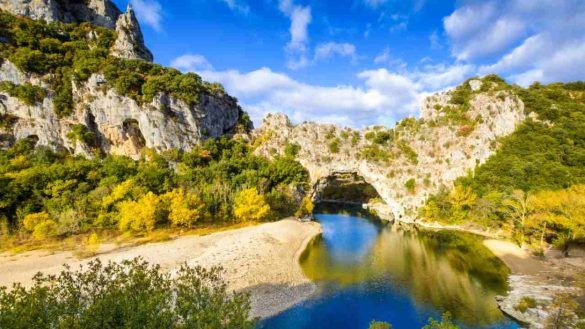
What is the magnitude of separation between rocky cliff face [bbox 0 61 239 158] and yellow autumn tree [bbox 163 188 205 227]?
75.4ft

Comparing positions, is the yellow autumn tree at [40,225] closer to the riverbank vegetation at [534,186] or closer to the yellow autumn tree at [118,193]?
the yellow autumn tree at [118,193]

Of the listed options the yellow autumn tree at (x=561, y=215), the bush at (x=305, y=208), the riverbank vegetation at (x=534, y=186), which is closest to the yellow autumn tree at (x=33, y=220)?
the bush at (x=305, y=208)

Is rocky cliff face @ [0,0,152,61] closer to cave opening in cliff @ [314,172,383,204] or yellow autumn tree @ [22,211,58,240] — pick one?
yellow autumn tree @ [22,211,58,240]

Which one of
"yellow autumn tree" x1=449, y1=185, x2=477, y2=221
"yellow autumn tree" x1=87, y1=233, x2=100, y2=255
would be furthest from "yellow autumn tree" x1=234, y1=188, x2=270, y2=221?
"yellow autumn tree" x1=449, y1=185, x2=477, y2=221

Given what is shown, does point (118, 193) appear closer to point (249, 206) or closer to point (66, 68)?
point (249, 206)

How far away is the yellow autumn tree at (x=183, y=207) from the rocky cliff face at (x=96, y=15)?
55.8 m

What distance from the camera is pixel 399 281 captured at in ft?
103

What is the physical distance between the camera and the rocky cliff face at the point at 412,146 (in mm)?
65750

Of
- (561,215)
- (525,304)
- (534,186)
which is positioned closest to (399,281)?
(525,304)

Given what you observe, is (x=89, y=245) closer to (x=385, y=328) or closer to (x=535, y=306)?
(x=385, y=328)

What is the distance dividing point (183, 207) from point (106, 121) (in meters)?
36.7

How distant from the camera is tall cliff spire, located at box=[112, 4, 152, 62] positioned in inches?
3292

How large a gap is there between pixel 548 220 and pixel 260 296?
37388 mm

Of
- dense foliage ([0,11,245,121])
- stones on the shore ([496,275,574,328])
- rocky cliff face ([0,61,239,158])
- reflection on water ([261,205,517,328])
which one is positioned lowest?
stones on the shore ([496,275,574,328])
